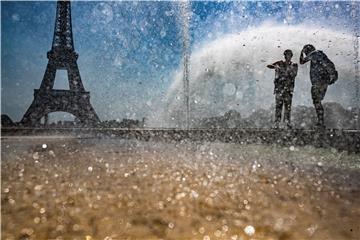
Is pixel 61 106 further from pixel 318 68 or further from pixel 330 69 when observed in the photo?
pixel 330 69

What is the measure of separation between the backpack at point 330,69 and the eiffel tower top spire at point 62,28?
2259 centimetres

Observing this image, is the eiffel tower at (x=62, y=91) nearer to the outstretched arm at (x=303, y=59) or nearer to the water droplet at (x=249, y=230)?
the outstretched arm at (x=303, y=59)

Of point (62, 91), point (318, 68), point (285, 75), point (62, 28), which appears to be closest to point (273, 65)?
point (285, 75)

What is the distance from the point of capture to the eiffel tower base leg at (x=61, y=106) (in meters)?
24.8

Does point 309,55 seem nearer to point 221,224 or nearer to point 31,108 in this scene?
point 221,224

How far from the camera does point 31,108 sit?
24.6 metres

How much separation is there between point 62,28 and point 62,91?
17.3ft

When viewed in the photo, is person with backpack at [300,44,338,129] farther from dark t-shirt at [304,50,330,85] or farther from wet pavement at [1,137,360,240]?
wet pavement at [1,137,360,240]

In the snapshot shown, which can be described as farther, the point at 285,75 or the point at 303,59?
the point at 285,75

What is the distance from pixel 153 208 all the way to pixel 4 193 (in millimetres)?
1625

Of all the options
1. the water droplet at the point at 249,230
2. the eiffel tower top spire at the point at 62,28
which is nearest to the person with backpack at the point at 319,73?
the water droplet at the point at 249,230

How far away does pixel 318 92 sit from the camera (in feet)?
28.1

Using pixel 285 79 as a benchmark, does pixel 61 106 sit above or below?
above

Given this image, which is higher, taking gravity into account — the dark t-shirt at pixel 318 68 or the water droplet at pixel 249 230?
the dark t-shirt at pixel 318 68
